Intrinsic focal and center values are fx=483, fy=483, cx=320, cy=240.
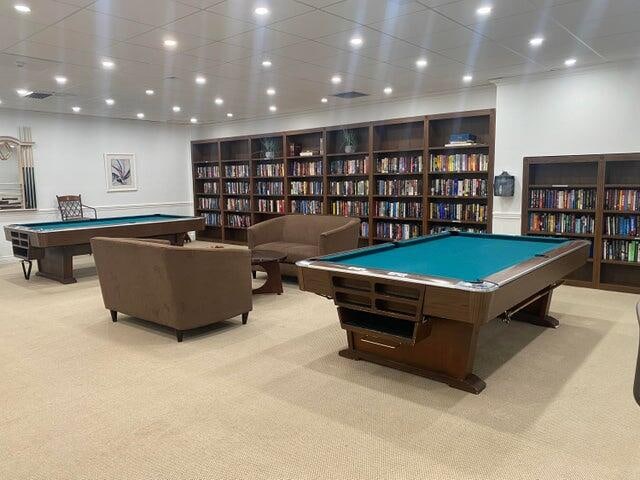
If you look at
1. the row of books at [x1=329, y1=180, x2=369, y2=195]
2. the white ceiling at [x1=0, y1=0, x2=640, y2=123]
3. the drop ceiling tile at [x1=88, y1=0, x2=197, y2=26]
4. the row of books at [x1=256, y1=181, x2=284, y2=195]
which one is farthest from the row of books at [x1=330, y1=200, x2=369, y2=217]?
the drop ceiling tile at [x1=88, y1=0, x2=197, y2=26]

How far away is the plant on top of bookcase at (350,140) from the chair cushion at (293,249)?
7.45 feet

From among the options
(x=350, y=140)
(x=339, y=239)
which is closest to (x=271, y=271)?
(x=339, y=239)

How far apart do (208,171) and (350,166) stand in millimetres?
3811

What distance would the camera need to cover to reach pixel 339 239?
6031 mm

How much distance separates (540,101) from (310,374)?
467cm

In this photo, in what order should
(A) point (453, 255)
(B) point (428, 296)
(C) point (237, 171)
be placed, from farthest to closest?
(C) point (237, 171)
(A) point (453, 255)
(B) point (428, 296)

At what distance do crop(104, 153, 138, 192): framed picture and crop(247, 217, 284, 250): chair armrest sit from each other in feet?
14.3

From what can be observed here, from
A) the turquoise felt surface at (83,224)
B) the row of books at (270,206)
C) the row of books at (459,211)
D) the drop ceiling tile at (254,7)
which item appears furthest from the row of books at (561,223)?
the turquoise felt surface at (83,224)

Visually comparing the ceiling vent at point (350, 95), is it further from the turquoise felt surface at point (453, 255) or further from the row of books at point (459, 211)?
the turquoise felt surface at point (453, 255)

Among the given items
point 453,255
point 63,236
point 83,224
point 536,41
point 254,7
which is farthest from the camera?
point 83,224

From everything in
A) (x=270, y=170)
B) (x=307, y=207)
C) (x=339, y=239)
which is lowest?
(x=339, y=239)

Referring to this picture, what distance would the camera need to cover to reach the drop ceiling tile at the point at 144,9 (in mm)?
3453

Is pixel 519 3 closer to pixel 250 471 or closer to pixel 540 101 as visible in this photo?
pixel 540 101

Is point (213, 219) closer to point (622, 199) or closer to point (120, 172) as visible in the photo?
point (120, 172)
